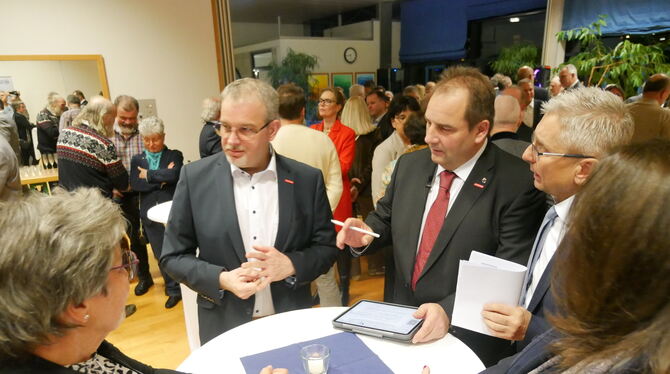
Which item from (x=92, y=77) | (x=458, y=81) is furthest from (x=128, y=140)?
(x=458, y=81)

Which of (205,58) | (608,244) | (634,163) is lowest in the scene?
(608,244)

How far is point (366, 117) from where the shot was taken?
4391 millimetres

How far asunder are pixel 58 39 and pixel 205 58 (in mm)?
1699

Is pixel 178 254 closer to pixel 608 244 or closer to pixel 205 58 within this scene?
pixel 608 244

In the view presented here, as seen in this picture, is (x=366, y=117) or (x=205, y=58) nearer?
(x=366, y=117)

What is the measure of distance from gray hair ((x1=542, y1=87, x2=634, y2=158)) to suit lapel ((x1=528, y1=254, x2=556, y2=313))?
43 centimetres

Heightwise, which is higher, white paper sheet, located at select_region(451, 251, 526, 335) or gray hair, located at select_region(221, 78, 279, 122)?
gray hair, located at select_region(221, 78, 279, 122)

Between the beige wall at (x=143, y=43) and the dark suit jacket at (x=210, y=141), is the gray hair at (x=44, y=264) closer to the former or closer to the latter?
the dark suit jacket at (x=210, y=141)

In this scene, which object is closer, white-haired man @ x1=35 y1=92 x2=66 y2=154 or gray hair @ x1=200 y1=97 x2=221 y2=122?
gray hair @ x1=200 y1=97 x2=221 y2=122

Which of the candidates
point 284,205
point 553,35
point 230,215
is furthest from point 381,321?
point 553,35

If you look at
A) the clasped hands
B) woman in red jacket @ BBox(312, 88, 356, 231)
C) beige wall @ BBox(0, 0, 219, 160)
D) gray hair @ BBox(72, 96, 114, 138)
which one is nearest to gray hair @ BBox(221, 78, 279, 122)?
the clasped hands

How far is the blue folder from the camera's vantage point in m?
1.31

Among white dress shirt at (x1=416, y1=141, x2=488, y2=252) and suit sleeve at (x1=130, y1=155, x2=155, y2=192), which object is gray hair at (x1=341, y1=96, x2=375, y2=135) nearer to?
suit sleeve at (x1=130, y1=155, x2=155, y2=192)

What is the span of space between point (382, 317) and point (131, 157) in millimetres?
3351
